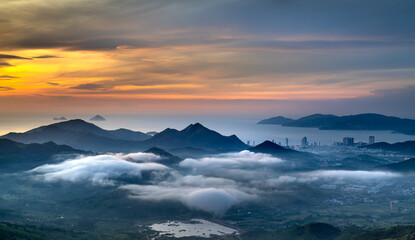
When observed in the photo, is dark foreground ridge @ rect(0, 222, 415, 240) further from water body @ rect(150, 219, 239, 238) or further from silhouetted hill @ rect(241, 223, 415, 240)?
water body @ rect(150, 219, 239, 238)

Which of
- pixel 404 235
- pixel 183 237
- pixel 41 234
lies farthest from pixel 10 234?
pixel 404 235

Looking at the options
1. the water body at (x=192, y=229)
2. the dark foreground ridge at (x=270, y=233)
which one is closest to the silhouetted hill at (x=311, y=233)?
the dark foreground ridge at (x=270, y=233)

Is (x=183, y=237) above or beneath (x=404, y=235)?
beneath

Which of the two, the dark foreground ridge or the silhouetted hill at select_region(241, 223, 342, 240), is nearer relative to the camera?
the dark foreground ridge

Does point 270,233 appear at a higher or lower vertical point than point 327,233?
lower

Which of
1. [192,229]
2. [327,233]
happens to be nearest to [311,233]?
[327,233]

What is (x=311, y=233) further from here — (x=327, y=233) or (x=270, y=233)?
(x=270, y=233)

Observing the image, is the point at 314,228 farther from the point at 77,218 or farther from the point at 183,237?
the point at 77,218

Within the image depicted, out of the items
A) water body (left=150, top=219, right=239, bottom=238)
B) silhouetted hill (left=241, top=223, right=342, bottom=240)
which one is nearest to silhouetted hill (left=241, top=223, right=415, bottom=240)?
silhouetted hill (left=241, top=223, right=342, bottom=240)
